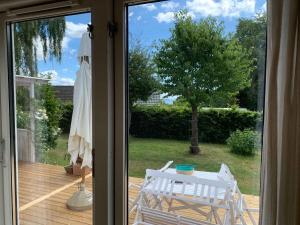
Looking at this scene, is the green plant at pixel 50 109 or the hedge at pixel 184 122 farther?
the green plant at pixel 50 109

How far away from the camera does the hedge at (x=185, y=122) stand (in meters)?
1.28

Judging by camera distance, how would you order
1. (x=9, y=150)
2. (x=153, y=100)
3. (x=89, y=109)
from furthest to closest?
(x=9, y=150)
(x=89, y=109)
(x=153, y=100)

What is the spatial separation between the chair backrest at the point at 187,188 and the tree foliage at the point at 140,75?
16.6 inches

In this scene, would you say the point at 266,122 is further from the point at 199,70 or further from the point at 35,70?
the point at 35,70

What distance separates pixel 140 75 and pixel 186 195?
0.68 metres

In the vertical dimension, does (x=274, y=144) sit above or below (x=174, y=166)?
above

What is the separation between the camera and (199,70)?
53.2 inches

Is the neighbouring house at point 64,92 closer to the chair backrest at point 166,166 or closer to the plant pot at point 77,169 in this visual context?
the plant pot at point 77,169

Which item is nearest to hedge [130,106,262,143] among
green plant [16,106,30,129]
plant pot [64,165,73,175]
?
plant pot [64,165,73,175]

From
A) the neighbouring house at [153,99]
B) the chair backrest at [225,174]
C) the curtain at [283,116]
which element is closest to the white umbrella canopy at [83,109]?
the neighbouring house at [153,99]

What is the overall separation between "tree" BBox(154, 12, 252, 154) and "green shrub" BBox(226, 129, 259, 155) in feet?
A: 0.52

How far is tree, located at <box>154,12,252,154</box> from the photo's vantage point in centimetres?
127

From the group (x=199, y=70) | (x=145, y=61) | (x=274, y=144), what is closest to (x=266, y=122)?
(x=274, y=144)

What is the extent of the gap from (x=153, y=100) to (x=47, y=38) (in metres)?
0.88
